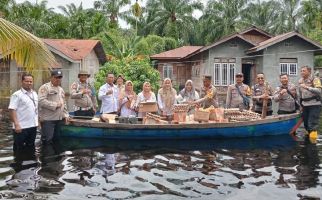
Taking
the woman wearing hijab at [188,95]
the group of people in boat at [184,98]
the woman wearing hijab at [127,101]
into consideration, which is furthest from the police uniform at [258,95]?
the woman wearing hijab at [127,101]

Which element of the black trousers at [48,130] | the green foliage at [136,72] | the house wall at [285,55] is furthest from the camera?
the house wall at [285,55]

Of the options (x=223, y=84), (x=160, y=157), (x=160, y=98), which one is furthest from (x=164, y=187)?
(x=223, y=84)

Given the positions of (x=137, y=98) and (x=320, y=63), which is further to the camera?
(x=320, y=63)

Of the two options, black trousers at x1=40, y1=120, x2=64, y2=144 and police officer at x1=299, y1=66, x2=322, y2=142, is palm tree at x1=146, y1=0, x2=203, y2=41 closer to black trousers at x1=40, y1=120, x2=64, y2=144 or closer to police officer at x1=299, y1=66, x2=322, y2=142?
police officer at x1=299, y1=66, x2=322, y2=142

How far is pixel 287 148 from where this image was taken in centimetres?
1030

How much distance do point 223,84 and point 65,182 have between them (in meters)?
24.9

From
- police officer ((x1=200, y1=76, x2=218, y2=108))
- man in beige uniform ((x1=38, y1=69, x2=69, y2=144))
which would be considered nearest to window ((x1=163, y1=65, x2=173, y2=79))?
police officer ((x1=200, y1=76, x2=218, y2=108))

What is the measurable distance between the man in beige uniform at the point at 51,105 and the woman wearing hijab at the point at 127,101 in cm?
179

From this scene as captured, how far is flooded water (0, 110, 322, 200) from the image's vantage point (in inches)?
262

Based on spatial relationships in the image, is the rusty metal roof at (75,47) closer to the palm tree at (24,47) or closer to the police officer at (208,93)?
the police officer at (208,93)

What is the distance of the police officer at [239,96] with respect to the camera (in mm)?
11750

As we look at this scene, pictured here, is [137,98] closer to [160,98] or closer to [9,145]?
[160,98]

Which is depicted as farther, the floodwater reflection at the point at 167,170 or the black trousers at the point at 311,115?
the black trousers at the point at 311,115

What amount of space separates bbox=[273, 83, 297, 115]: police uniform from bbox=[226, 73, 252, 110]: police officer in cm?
80
